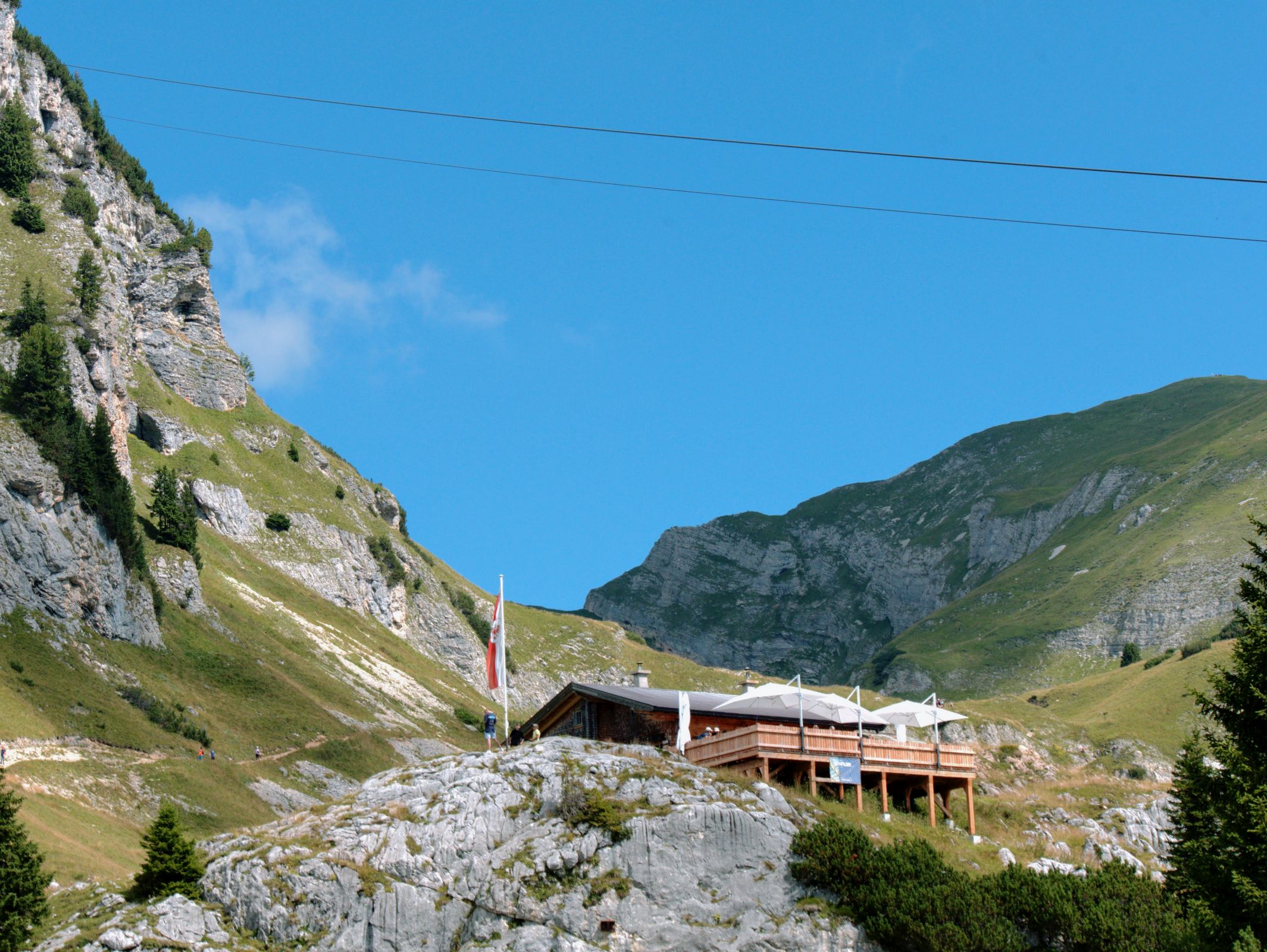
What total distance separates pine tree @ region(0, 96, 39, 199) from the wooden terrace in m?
120

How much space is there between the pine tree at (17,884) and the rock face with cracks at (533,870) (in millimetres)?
4851

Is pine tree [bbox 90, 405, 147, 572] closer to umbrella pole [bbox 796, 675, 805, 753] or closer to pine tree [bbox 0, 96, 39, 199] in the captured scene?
pine tree [bbox 0, 96, 39, 199]

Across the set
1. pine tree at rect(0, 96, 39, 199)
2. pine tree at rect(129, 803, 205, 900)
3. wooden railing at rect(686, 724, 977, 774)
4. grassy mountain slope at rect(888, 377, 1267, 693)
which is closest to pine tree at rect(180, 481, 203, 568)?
pine tree at rect(0, 96, 39, 199)

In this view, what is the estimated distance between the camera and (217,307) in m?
170

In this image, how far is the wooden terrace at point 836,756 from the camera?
40750mm

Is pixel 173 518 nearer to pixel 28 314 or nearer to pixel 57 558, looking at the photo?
pixel 28 314

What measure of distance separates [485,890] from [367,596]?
11159 centimetres

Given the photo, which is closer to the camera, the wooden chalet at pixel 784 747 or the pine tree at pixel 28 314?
the wooden chalet at pixel 784 747

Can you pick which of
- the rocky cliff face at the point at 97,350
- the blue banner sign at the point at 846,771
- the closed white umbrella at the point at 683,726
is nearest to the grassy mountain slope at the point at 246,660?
the rocky cliff face at the point at 97,350

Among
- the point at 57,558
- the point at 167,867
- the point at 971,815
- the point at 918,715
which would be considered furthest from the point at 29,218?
the point at 971,815

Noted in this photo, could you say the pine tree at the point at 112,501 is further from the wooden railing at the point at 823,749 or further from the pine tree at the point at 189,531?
the wooden railing at the point at 823,749

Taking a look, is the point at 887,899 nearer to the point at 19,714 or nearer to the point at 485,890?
the point at 485,890

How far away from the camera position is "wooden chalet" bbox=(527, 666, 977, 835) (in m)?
41.1

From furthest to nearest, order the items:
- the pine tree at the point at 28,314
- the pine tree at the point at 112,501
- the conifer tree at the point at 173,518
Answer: the conifer tree at the point at 173,518 < the pine tree at the point at 28,314 < the pine tree at the point at 112,501
